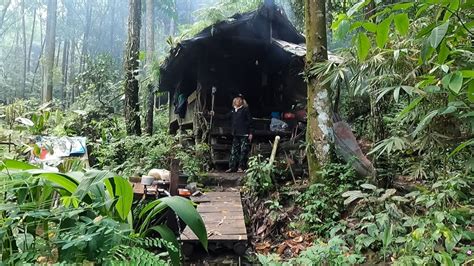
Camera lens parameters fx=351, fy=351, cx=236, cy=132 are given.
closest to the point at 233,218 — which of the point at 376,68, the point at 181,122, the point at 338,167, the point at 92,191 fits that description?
the point at 338,167

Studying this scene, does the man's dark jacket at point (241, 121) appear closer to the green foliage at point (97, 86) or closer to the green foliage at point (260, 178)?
the green foliage at point (260, 178)

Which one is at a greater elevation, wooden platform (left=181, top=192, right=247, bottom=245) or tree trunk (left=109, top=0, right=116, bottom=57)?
tree trunk (left=109, top=0, right=116, bottom=57)

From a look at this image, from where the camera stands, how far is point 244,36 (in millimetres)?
8000

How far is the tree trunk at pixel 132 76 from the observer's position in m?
10.1

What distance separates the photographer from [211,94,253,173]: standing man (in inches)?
304

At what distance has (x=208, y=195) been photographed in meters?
6.38

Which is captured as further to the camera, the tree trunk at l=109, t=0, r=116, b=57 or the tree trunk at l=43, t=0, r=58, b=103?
the tree trunk at l=109, t=0, r=116, b=57

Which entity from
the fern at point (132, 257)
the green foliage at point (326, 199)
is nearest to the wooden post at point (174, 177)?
the green foliage at point (326, 199)

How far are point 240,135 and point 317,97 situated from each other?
2490mm

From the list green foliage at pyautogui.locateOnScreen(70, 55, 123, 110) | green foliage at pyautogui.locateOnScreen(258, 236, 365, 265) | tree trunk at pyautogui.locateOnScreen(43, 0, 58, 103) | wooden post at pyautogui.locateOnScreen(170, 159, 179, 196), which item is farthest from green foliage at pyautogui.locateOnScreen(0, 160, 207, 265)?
tree trunk at pyautogui.locateOnScreen(43, 0, 58, 103)

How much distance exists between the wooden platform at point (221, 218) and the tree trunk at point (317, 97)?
1.41 m

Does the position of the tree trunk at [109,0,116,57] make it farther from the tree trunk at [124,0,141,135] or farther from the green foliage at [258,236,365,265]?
the green foliage at [258,236,365,265]

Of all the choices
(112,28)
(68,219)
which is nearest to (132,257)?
(68,219)

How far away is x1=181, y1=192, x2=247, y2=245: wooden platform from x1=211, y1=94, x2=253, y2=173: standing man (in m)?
1.55
